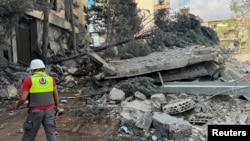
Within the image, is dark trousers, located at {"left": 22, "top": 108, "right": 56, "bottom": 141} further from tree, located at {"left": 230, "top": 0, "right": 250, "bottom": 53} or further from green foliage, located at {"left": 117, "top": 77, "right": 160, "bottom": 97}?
tree, located at {"left": 230, "top": 0, "right": 250, "bottom": 53}

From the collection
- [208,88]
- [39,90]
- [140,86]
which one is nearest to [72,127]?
[140,86]

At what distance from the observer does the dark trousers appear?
4.59m

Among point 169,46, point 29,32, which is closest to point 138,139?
point 169,46

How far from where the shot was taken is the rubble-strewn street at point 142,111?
624 centimetres

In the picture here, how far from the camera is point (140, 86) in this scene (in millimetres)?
8141

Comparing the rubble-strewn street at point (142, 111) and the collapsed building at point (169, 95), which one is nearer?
the rubble-strewn street at point (142, 111)

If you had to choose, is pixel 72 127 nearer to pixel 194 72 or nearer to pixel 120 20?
pixel 194 72

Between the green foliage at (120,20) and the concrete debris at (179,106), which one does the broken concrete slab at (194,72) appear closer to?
the concrete debris at (179,106)

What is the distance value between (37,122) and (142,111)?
293 cm

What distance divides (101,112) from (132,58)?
5.24m

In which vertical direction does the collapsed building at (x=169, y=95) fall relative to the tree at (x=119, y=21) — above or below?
below

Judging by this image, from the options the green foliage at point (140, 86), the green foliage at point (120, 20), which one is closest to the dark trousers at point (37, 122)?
the green foliage at point (140, 86)

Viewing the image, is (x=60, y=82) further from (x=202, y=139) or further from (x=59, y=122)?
(x=202, y=139)

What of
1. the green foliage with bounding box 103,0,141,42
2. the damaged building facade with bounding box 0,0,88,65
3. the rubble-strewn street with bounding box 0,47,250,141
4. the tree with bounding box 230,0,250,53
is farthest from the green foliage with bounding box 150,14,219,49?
the tree with bounding box 230,0,250,53
